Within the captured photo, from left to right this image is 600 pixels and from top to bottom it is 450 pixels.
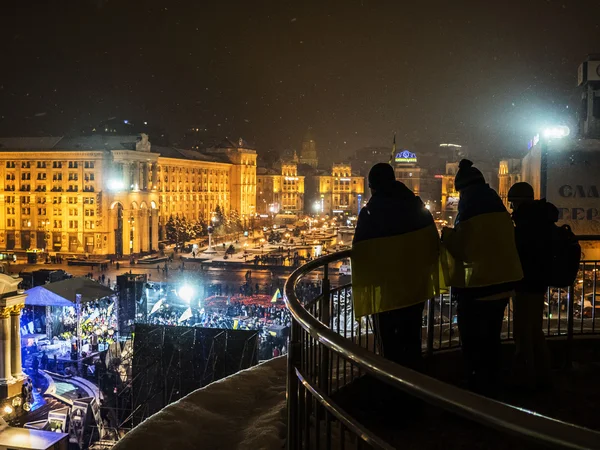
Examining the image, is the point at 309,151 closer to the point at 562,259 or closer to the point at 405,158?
the point at 405,158

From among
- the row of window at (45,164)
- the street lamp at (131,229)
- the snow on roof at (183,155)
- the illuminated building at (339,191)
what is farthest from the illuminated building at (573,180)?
the illuminated building at (339,191)

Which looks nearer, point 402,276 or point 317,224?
point 402,276

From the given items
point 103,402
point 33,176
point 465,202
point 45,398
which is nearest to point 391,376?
point 465,202

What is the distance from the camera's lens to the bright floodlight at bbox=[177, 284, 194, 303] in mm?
25641

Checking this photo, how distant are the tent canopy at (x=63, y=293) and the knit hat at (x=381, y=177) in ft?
61.0

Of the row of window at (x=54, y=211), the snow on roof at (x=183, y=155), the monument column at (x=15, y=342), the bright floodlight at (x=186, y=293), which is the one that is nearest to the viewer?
the monument column at (x=15, y=342)

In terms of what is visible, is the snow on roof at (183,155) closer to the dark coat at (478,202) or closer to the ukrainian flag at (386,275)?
the dark coat at (478,202)

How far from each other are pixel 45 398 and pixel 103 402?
79.9 inches

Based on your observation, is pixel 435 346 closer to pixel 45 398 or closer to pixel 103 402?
pixel 103 402

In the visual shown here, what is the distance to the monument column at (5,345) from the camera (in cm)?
1508

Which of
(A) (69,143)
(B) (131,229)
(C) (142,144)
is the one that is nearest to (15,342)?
(B) (131,229)

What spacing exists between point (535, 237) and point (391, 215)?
4.31 feet

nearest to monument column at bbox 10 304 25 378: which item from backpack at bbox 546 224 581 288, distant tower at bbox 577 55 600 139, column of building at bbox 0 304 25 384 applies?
column of building at bbox 0 304 25 384

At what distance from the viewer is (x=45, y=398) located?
15.7 metres
